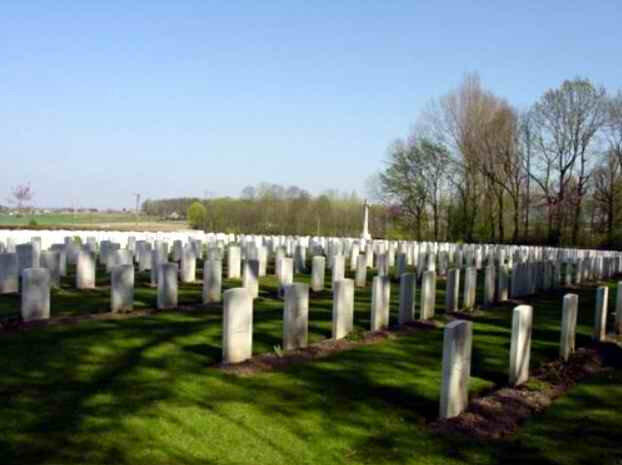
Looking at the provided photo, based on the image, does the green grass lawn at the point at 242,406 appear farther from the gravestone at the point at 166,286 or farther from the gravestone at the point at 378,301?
the gravestone at the point at 166,286

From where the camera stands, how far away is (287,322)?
8.08m

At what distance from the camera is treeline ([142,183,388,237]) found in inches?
1889

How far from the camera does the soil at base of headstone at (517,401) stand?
5.50m

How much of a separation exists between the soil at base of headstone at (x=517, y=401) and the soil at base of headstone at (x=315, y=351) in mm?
2363

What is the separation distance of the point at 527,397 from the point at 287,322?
10.7ft

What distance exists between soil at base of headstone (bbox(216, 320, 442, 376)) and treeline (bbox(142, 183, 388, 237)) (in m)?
36.0

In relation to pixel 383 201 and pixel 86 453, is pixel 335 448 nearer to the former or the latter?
pixel 86 453

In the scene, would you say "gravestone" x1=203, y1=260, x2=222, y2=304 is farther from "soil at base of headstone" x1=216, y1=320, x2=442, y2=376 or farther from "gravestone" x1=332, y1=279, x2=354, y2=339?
"soil at base of headstone" x1=216, y1=320, x2=442, y2=376

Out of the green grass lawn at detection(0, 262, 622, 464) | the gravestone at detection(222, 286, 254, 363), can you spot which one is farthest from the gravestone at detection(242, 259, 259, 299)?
the gravestone at detection(222, 286, 254, 363)

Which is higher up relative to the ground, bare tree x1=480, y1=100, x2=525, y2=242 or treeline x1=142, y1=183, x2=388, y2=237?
bare tree x1=480, y1=100, x2=525, y2=242

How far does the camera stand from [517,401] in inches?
248

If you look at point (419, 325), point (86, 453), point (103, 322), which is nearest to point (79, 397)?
point (86, 453)

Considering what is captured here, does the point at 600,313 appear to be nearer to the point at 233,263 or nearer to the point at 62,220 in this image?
the point at 233,263

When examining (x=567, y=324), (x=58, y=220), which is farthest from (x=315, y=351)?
(x=58, y=220)
